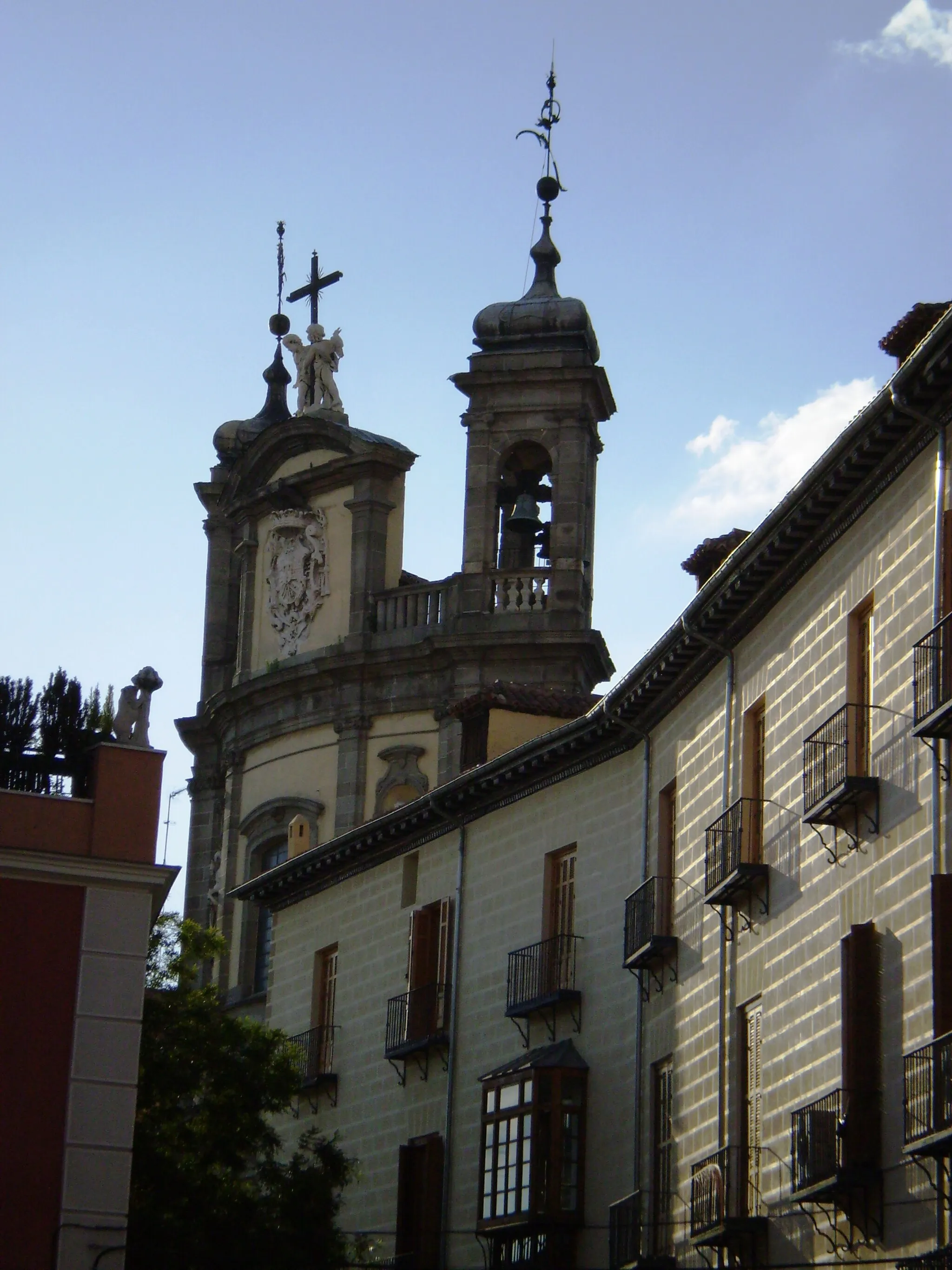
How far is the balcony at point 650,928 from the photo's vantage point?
31812 millimetres

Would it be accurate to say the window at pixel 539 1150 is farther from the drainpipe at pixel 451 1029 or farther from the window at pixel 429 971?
the window at pixel 429 971

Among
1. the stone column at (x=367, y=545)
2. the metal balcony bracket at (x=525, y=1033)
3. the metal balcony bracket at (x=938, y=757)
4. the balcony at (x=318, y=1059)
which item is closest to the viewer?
the metal balcony bracket at (x=938, y=757)

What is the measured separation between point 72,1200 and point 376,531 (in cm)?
2405

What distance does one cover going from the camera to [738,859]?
29.4m

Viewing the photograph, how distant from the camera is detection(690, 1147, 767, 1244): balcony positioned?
27625 millimetres

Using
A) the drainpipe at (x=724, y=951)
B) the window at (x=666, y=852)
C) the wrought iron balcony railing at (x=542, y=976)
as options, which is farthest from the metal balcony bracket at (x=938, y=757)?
the wrought iron balcony railing at (x=542, y=976)

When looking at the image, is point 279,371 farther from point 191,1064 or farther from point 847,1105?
point 847,1105

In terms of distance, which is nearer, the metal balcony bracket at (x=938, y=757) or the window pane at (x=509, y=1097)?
the metal balcony bracket at (x=938, y=757)

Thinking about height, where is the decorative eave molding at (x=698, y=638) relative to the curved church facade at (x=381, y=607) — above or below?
below

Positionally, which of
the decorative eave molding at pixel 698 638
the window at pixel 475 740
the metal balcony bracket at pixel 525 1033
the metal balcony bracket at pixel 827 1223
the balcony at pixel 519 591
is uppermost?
the balcony at pixel 519 591

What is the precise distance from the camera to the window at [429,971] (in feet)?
123

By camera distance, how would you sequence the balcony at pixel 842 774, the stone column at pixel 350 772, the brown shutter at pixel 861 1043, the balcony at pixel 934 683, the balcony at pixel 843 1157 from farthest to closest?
the stone column at pixel 350 772, the balcony at pixel 842 774, the brown shutter at pixel 861 1043, the balcony at pixel 843 1157, the balcony at pixel 934 683

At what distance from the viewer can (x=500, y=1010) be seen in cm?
3609

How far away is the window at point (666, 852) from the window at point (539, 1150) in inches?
97.7
